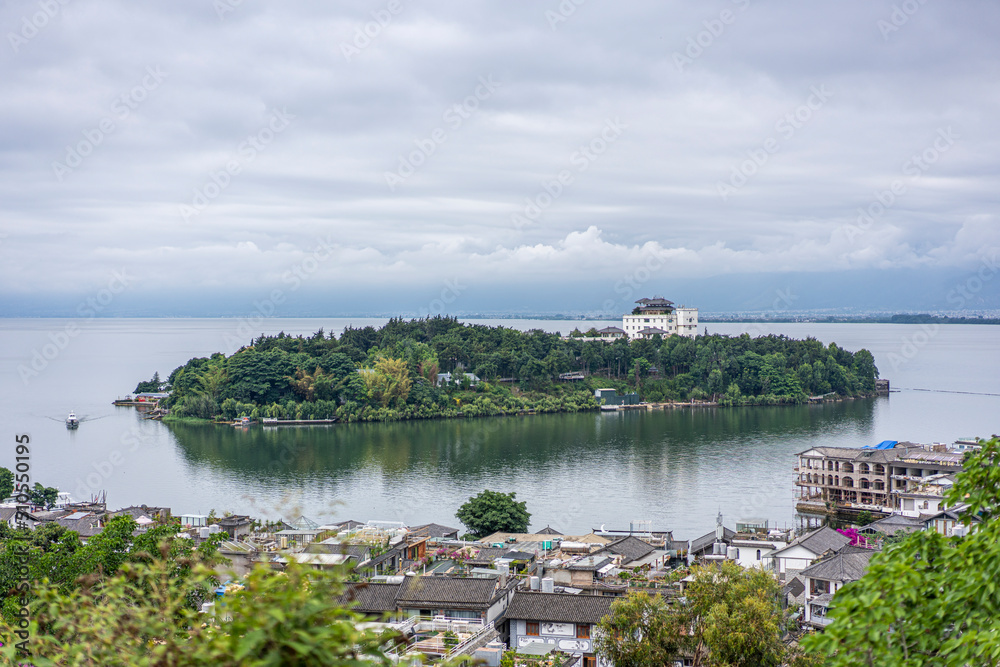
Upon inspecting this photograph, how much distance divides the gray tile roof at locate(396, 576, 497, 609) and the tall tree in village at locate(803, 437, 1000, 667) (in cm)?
493

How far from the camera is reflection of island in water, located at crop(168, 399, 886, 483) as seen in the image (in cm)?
1867

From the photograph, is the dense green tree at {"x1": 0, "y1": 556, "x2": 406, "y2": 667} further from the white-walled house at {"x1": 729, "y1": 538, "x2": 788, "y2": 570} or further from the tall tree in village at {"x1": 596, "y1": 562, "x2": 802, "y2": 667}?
the white-walled house at {"x1": 729, "y1": 538, "x2": 788, "y2": 570}

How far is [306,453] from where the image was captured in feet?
67.8

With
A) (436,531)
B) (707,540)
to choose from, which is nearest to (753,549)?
(707,540)

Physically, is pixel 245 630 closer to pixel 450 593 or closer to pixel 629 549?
pixel 450 593

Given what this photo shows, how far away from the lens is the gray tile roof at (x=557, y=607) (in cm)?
665

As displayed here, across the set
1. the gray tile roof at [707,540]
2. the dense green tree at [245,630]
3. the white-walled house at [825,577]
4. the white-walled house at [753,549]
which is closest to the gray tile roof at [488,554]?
the gray tile roof at [707,540]

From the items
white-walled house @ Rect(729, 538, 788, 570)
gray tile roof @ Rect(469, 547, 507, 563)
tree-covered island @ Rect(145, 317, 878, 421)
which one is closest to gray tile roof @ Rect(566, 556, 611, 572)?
gray tile roof @ Rect(469, 547, 507, 563)

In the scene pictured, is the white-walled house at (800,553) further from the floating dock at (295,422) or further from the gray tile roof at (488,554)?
the floating dock at (295,422)

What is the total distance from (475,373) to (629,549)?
71.9 ft

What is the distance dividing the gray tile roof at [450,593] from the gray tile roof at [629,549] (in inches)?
118

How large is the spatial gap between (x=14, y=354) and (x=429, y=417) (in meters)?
49.1

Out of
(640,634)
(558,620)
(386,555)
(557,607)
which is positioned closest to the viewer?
(640,634)

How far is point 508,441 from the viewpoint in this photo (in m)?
21.9
